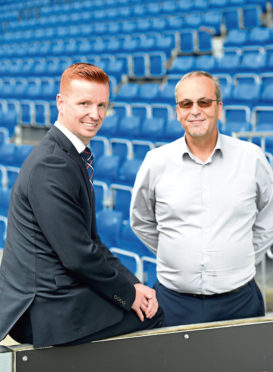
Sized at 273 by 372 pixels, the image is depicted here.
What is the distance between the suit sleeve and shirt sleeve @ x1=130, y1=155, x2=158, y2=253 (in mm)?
804

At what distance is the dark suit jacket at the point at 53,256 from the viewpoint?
155 centimetres

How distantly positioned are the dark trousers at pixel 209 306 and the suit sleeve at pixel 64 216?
0.76m

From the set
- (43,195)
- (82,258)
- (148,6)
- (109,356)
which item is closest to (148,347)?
(109,356)

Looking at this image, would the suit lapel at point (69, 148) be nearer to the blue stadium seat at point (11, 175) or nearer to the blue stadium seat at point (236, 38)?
the blue stadium seat at point (11, 175)

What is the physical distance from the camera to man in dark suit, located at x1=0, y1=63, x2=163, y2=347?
1549 millimetres

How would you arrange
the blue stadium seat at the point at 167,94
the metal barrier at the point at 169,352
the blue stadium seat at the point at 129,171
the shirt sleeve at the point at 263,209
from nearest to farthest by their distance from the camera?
1. the metal barrier at the point at 169,352
2. the shirt sleeve at the point at 263,209
3. the blue stadium seat at the point at 129,171
4. the blue stadium seat at the point at 167,94

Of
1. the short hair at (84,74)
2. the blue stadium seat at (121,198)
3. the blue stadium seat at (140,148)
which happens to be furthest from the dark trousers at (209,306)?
the blue stadium seat at (140,148)

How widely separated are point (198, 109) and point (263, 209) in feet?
1.63

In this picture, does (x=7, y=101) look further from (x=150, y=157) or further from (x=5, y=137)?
(x=150, y=157)

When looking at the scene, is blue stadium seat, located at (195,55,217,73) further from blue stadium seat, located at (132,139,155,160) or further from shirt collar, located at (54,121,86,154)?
shirt collar, located at (54,121,86,154)

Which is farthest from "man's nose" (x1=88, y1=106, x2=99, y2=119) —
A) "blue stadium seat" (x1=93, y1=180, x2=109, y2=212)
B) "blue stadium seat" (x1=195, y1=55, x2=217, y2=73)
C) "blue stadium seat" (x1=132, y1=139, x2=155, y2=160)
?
"blue stadium seat" (x1=195, y1=55, x2=217, y2=73)

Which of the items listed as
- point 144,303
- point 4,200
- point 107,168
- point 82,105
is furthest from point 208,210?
point 4,200

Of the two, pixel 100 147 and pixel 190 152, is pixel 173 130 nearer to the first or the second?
pixel 100 147

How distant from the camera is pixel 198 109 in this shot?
222cm
